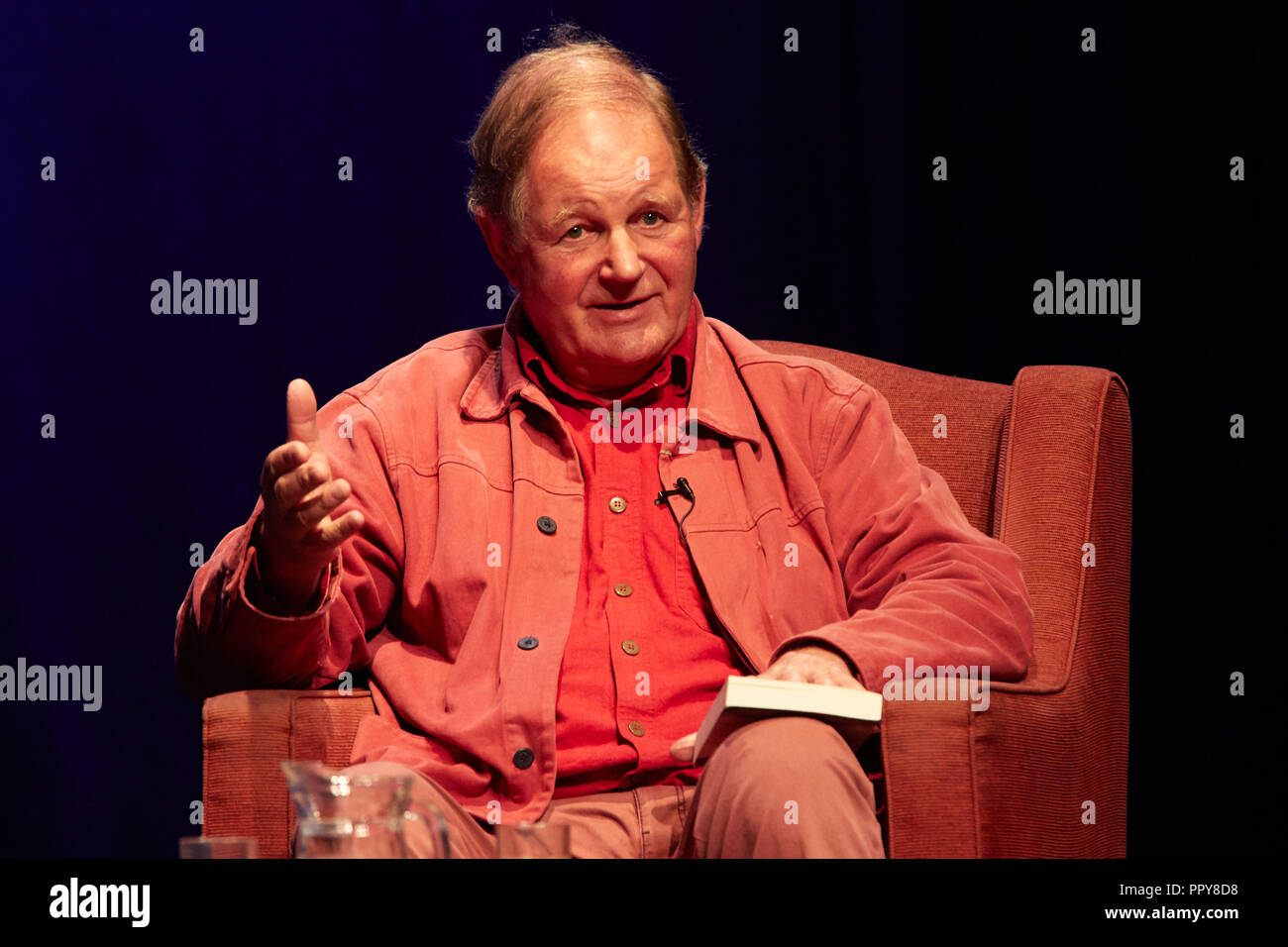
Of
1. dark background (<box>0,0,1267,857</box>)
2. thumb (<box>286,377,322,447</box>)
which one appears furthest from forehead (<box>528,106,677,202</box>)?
dark background (<box>0,0,1267,857</box>)

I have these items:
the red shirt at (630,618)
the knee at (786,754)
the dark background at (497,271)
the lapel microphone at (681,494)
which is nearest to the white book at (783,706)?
the knee at (786,754)

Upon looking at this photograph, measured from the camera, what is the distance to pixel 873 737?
195 centimetres

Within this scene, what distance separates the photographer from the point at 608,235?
2.23 meters

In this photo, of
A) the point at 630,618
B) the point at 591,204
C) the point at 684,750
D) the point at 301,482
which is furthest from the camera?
the point at 591,204

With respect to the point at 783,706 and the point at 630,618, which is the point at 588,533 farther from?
the point at 783,706

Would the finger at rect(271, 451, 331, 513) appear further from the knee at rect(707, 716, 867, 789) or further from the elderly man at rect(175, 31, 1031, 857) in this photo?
the knee at rect(707, 716, 867, 789)

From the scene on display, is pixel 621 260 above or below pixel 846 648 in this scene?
above

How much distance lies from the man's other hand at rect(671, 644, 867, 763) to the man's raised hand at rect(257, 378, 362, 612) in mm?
509

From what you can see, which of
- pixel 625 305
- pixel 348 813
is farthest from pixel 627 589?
pixel 348 813

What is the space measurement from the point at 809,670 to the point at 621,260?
26.7 inches

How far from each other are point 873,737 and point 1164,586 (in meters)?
1.25

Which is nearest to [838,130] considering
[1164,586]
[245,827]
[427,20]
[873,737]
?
[427,20]

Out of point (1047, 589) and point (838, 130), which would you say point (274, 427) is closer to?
point (838, 130)

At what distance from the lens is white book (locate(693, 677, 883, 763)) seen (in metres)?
1.70
